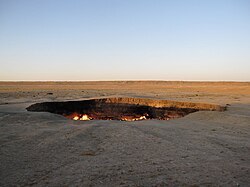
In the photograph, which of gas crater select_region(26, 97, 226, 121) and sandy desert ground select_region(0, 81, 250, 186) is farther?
gas crater select_region(26, 97, 226, 121)

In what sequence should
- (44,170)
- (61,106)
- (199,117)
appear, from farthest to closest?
(61,106) → (199,117) → (44,170)

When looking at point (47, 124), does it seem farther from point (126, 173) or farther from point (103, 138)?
point (126, 173)

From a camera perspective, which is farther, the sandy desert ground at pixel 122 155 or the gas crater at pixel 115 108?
the gas crater at pixel 115 108

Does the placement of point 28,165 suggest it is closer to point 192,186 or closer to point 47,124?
point 192,186

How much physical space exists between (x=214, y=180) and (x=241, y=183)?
0.93 ft

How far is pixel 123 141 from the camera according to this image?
13.4 feet

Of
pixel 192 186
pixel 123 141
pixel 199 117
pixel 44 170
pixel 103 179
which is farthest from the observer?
pixel 199 117

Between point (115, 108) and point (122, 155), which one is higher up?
point (122, 155)

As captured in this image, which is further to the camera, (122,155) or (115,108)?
(115,108)

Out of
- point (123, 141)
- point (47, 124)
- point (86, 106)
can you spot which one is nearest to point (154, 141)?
point (123, 141)

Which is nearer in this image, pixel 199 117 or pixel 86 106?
pixel 199 117

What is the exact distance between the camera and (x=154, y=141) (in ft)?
13.4

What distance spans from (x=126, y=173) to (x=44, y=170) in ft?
3.50

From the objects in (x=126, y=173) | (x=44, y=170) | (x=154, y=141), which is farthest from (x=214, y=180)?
(x=44, y=170)
